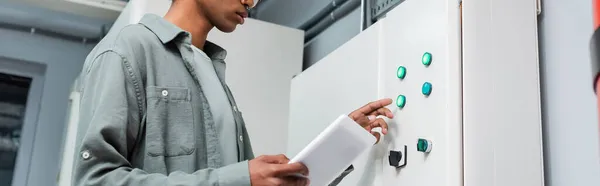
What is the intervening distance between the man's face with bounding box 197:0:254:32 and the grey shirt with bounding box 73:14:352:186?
11cm

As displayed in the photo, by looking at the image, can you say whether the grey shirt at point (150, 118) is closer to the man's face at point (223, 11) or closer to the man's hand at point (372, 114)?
the man's face at point (223, 11)

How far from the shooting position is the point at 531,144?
4.14 feet

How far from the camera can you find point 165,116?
1.15 m

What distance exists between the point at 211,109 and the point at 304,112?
Result: 2.22 ft

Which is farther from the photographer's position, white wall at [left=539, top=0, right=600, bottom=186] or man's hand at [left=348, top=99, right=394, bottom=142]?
man's hand at [left=348, top=99, right=394, bottom=142]

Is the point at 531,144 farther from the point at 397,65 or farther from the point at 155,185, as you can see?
the point at 155,185

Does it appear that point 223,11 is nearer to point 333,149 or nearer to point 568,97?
point 333,149

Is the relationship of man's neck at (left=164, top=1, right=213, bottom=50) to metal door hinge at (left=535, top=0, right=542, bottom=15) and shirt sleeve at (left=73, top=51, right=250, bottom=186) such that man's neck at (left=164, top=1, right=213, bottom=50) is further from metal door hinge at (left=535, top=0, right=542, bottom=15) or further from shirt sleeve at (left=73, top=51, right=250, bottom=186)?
metal door hinge at (left=535, top=0, right=542, bottom=15)

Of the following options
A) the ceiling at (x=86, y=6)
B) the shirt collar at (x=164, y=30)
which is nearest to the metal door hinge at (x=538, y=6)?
the shirt collar at (x=164, y=30)

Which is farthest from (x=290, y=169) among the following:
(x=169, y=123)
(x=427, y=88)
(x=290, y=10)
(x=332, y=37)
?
(x=290, y=10)

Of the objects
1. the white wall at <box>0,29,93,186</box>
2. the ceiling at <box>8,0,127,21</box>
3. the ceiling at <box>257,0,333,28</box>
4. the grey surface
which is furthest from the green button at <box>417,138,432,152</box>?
the white wall at <box>0,29,93,186</box>

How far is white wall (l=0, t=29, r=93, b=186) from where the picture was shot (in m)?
2.76

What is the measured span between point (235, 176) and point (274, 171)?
0.06 m

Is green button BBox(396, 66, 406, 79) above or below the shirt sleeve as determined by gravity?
above
